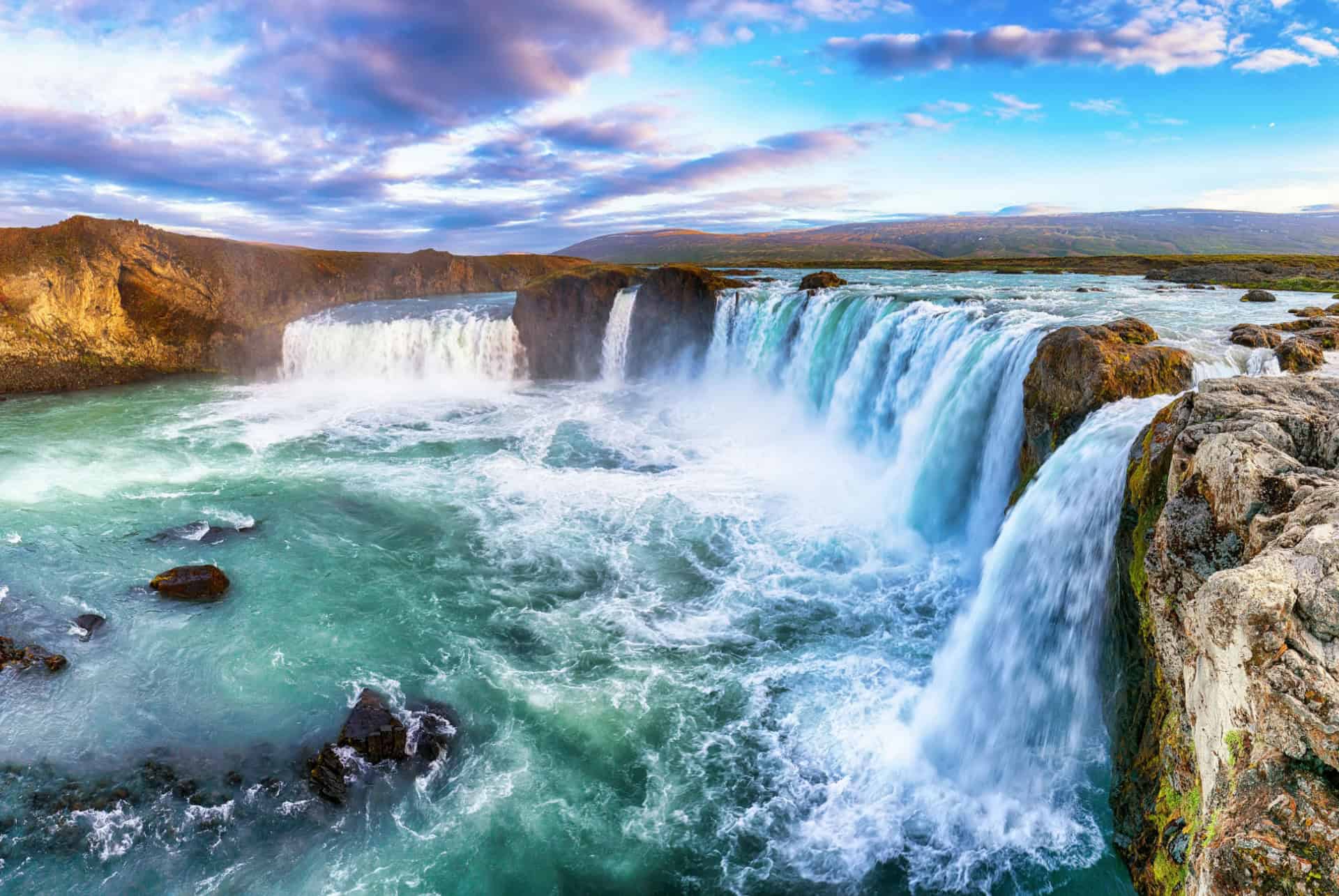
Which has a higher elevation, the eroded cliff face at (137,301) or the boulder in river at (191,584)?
the eroded cliff face at (137,301)

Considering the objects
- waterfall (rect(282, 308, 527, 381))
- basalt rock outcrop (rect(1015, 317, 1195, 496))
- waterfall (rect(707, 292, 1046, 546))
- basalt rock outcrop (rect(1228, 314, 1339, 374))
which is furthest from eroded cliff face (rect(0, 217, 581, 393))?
basalt rock outcrop (rect(1228, 314, 1339, 374))

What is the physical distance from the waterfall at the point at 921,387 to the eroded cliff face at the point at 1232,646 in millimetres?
8315

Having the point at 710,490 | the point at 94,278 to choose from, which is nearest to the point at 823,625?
the point at 710,490

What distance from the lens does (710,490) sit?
908 inches

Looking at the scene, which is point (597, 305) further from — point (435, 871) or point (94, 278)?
point (435, 871)

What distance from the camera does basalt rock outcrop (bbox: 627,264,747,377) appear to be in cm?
3738

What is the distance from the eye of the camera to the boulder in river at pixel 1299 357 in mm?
14352

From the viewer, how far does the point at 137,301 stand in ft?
147

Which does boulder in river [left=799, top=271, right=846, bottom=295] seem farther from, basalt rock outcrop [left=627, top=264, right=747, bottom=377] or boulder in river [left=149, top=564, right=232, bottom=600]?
boulder in river [left=149, top=564, right=232, bottom=600]

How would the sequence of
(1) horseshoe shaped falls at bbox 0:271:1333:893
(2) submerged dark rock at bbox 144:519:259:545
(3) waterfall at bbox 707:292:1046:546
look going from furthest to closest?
1. (2) submerged dark rock at bbox 144:519:259:545
2. (3) waterfall at bbox 707:292:1046:546
3. (1) horseshoe shaped falls at bbox 0:271:1333:893

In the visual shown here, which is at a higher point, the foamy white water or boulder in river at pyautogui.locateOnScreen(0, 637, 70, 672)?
the foamy white water

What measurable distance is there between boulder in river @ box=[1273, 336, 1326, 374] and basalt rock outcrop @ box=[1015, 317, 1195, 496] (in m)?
2.37

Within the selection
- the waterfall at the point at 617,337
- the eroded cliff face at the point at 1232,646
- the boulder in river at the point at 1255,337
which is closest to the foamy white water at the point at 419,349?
the waterfall at the point at 617,337

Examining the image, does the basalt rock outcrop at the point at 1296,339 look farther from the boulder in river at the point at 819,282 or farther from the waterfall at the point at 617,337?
the waterfall at the point at 617,337
